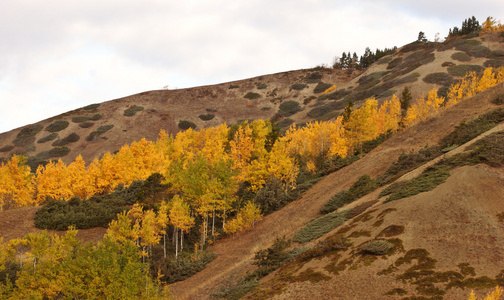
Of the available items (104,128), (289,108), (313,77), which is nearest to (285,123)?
(289,108)

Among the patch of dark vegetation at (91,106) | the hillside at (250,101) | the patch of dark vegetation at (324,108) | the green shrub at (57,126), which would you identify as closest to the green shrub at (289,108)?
the hillside at (250,101)

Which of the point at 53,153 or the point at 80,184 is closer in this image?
the point at 80,184

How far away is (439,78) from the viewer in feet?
276

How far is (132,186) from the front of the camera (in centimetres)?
4947

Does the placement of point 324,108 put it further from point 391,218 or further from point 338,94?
point 391,218

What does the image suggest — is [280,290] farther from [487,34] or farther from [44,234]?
[487,34]

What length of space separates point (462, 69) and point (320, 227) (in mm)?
79656

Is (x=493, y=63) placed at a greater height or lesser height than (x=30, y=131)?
lesser

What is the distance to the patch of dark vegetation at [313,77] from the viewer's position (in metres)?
141

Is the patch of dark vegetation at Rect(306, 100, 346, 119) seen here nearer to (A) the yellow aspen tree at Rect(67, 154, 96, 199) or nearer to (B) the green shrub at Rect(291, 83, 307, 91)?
(B) the green shrub at Rect(291, 83, 307, 91)

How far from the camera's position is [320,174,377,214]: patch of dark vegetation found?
3194 centimetres

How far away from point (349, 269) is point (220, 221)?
1019 inches

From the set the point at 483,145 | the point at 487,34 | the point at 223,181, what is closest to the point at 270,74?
the point at 487,34

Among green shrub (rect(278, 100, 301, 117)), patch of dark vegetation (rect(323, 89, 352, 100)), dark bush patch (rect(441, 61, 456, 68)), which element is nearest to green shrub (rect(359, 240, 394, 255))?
dark bush patch (rect(441, 61, 456, 68))
